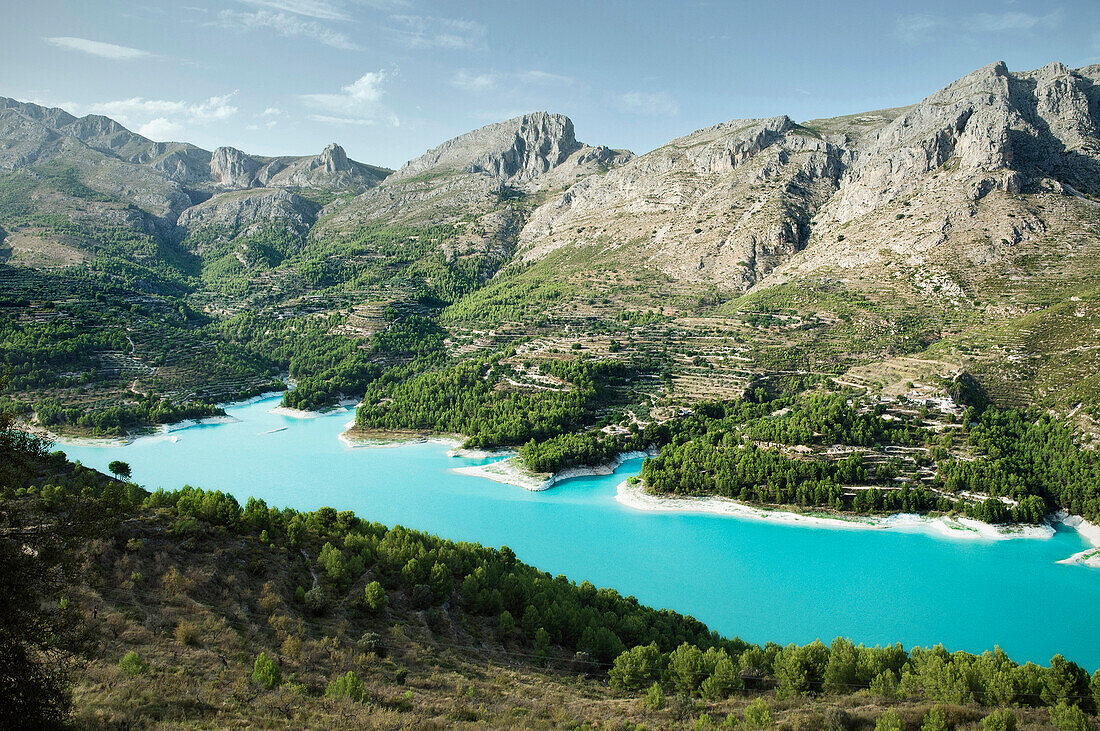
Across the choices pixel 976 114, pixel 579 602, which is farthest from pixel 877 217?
pixel 579 602

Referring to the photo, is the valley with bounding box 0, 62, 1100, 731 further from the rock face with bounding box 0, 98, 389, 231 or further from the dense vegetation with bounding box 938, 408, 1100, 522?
the rock face with bounding box 0, 98, 389, 231

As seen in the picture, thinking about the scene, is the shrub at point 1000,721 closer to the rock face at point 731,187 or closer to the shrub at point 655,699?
the shrub at point 655,699

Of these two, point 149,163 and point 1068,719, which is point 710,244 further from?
point 149,163

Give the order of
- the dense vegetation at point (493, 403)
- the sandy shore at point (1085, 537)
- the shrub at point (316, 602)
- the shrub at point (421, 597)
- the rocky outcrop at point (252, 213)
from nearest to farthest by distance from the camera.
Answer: the shrub at point (316, 602), the shrub at point (421, 597), the sandy shore at point (1085, 537), the dense vegetation at point (493, 403), the rocky outcrop at point (252, 213)

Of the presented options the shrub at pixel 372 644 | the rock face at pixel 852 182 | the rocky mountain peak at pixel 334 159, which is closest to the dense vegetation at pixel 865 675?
the shrub at pixel 372 644

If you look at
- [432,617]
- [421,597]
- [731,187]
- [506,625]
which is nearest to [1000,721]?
[506,625]
